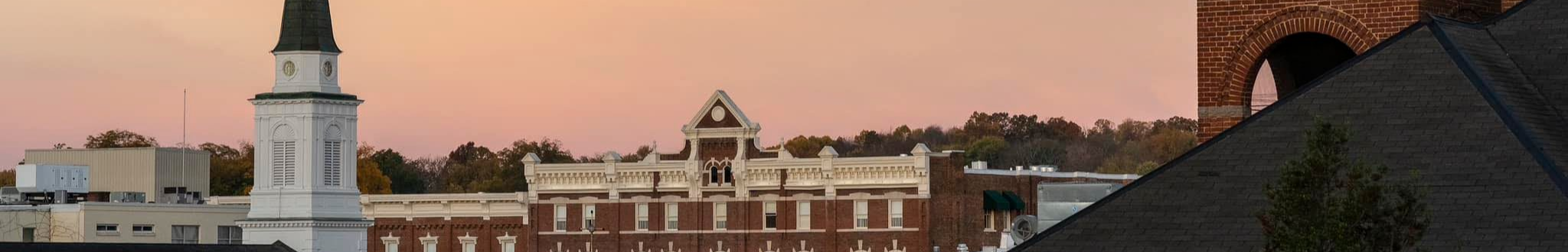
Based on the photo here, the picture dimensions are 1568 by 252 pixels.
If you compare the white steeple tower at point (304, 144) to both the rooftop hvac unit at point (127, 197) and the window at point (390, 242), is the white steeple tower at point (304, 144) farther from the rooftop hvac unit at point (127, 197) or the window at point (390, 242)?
the window at point (390, 242)

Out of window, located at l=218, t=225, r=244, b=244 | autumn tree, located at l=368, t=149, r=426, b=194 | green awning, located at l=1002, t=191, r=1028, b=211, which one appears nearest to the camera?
green awning, located at l=1002, t=191, r=1028, b=211

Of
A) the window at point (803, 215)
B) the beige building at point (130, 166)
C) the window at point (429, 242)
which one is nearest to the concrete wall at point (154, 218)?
the beige building at point (130, 166)

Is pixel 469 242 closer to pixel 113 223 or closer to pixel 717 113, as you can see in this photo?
pixel 717 113

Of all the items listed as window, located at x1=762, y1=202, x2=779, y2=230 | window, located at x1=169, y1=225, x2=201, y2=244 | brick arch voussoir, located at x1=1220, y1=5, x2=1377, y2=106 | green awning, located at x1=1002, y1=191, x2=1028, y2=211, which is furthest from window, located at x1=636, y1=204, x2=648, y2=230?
brick arch voussoir, located at x1=1220, y1=5, x2=1377, y2=106

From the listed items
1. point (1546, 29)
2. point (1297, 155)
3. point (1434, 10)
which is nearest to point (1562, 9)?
point (1546, 29)

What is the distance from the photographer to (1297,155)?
25.8m

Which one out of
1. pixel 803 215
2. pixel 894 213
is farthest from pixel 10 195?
pixel 894 213

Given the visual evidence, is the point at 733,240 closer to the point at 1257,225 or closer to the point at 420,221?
the point at 420,221

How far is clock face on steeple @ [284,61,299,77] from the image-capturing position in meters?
85.4

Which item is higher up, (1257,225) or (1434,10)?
(1434,10)

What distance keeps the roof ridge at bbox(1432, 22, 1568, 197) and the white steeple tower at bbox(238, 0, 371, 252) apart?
6222cm

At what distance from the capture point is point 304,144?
85.7 meters

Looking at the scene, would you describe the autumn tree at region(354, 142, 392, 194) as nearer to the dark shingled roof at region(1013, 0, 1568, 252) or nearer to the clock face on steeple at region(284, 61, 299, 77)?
the clock face on steeple at region(284, 61, 299, 77)

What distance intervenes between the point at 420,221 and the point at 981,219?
2399 cm
